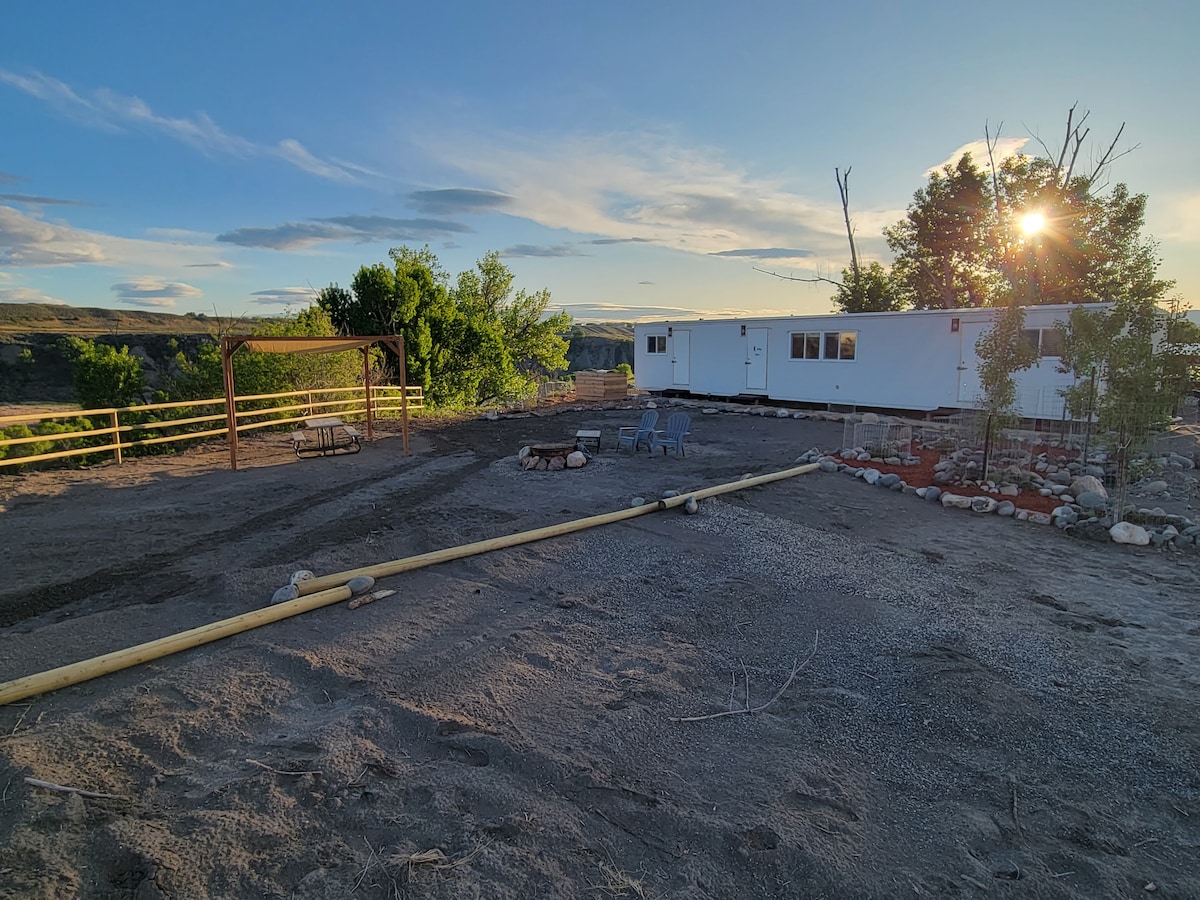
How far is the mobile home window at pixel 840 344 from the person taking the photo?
53.4ft

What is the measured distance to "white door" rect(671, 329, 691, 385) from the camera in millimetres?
20031

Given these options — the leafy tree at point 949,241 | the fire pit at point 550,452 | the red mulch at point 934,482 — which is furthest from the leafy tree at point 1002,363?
the leafy tree at point 949,241

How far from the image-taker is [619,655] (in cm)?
392

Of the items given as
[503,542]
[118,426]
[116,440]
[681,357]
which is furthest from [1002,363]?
[118,426]

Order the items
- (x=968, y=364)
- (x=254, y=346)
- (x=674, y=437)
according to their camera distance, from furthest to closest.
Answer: (x=968, y=364) < (x=674, y=437) < (x=254, y=346)

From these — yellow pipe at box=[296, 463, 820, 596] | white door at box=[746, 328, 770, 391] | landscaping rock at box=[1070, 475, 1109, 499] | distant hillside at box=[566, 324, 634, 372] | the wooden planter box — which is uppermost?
distant hillside at box=[566, 324, 634, 372]

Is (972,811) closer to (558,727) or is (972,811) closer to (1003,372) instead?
(558,727)

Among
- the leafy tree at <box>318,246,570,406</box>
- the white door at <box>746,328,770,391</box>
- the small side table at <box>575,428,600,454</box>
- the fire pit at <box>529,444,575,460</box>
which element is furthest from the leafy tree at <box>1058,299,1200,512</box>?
the leafy tree at <box>318,246,570,406</box>

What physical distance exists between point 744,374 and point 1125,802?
1640 cm

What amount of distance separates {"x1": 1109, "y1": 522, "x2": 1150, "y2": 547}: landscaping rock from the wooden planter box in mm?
15087

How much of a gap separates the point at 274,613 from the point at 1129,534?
765 cm

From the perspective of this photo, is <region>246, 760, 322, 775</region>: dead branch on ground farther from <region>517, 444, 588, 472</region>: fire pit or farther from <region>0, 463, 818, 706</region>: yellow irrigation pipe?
<region>517, 444, 588, 472</region>: fire pit

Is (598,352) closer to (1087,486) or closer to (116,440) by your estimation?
(116,440)

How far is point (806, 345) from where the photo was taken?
17.2m
